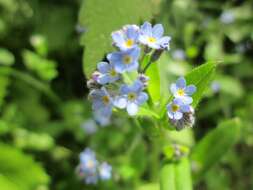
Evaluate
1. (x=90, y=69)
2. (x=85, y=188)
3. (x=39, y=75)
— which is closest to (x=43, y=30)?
(x=39, y=75)

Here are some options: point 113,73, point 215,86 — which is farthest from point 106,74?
point 215,86

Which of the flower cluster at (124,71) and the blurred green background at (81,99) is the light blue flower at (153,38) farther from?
the blurred green background at (81,99)

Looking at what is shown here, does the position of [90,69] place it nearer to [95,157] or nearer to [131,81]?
[131,81]

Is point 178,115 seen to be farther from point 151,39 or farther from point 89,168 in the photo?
point 89,168

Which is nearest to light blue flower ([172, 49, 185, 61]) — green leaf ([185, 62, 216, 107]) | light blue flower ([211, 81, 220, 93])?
light blue flower ([211, 81, 220, 93])

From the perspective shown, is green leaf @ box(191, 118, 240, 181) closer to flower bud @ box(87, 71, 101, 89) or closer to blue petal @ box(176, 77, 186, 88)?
blue petal @ box(176, 77, 186, 88)
